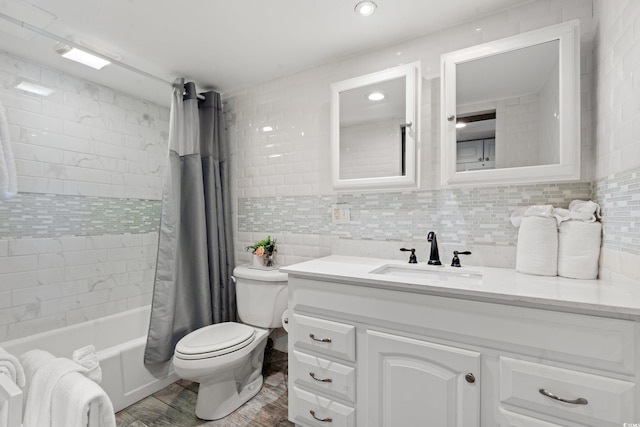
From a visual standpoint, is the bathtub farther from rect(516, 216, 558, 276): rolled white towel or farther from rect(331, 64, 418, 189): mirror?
rect(516, 216, 558, 276): rolled white towel

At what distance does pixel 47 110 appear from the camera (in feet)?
6.51

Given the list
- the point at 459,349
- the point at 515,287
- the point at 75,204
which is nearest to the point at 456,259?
the point at 515,287

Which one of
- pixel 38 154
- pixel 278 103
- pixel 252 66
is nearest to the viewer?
pixel 38 154

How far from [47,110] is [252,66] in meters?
1.41

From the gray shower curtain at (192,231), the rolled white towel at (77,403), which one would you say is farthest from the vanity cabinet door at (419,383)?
the gray shower curtain at (192,231)

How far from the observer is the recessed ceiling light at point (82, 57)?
177cm

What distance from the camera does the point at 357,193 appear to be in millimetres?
1946

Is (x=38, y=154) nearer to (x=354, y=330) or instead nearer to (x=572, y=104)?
(x=354, y=330)

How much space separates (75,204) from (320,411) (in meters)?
2.14

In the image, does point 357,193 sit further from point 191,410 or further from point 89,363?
point 191,410

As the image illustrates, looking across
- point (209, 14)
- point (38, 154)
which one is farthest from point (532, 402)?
point (38, 154)

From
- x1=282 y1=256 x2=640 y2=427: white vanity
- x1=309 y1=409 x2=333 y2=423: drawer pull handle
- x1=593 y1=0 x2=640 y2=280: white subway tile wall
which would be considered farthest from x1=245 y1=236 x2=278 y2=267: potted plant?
x1=593 y1=0 x2=640 y2=280: white subway tile wall

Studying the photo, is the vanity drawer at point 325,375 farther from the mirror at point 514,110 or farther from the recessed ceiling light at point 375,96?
the recessed ceiling light at point 375,96

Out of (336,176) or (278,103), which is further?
(278,103)
